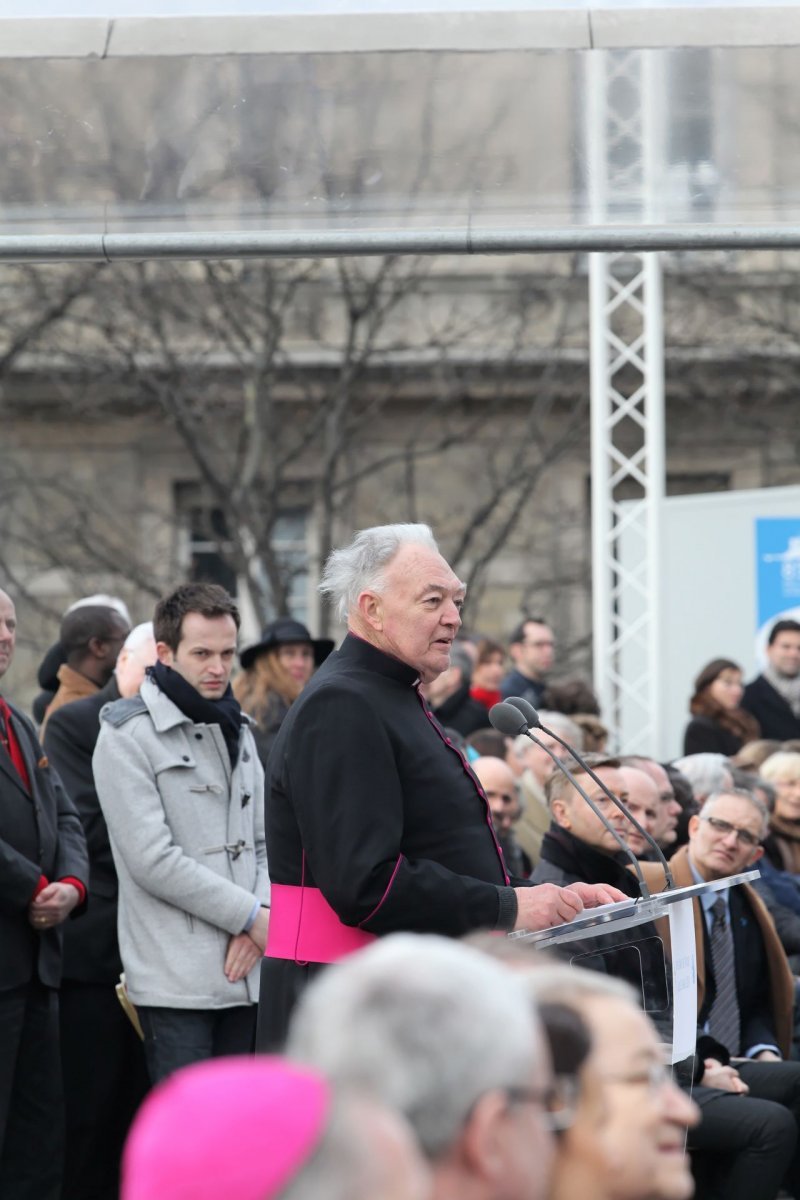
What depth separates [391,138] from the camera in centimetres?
506

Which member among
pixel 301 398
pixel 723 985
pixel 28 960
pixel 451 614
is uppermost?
pixel 301 398

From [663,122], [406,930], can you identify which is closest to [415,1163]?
[406,930]

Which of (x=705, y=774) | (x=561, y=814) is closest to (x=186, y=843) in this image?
(x=561, y=814)

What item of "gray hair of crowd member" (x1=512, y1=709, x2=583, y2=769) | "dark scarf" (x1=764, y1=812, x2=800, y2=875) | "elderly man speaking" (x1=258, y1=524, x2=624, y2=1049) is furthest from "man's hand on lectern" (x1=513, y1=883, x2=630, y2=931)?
"dark scarf" (x1=764, y1=812, x2=800, y2=875)

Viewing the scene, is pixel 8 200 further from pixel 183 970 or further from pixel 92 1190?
pixel 92 1190

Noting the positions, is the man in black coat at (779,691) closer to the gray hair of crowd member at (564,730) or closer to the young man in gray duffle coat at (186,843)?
the gray hair of crowd member at (564,730)

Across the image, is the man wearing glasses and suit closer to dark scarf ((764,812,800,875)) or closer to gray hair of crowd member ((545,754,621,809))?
gray hair of crowd member ((545,754,621,809))

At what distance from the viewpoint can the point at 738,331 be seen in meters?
18.5

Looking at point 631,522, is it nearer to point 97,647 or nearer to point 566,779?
point 97,647

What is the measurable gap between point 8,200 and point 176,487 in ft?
46.8

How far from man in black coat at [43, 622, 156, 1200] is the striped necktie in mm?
1816

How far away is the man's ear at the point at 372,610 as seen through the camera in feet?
13.3

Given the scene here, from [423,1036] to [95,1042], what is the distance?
13.6 ft

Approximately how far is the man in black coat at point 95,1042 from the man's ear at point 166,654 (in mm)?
479
